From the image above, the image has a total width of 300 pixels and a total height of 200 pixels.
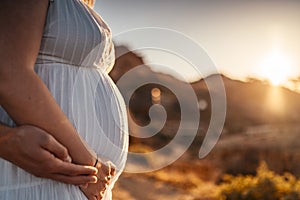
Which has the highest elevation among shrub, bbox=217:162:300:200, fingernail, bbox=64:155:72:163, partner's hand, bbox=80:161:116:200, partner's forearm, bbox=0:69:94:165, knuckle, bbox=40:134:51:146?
partner's forearm, bbox=0:69:94:165

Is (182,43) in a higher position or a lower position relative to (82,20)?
lower

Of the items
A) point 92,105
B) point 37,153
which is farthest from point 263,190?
point 37,153

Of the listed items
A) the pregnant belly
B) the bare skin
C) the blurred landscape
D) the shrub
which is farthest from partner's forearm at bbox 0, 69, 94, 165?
the shrub

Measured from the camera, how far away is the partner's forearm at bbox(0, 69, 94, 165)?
59.8 inches

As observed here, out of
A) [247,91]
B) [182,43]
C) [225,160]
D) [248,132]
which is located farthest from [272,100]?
[182,43]

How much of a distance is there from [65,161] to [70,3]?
0.44 meters

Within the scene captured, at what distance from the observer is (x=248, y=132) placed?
2264cm

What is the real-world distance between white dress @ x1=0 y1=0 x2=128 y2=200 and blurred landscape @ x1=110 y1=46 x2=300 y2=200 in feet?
11.2

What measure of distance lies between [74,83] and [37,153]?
29 cm

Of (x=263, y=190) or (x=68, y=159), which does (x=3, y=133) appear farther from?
(x=263, y=190)

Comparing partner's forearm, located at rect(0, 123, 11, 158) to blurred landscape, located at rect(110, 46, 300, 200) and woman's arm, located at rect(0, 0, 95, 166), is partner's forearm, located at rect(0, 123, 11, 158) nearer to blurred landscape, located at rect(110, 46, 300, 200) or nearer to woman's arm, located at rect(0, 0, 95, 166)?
woman's arm, located at rect(0, 0, 95, 166)

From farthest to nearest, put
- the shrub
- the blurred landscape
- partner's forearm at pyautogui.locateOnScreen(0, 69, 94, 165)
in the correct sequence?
the blurred landscape < the shrub < partner's forearm at pyautogui.locateOnScreen(0, 69, 94, 165)

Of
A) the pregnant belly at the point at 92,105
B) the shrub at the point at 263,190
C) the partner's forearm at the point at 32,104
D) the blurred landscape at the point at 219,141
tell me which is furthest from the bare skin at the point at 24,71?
the shrub at the point at 263,190

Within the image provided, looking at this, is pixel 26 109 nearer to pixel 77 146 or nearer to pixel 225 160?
pixel 77 146
